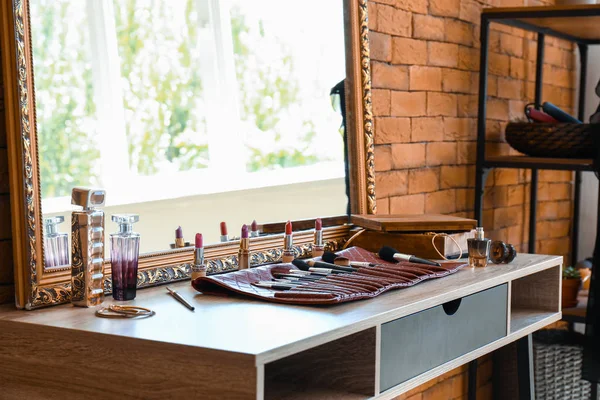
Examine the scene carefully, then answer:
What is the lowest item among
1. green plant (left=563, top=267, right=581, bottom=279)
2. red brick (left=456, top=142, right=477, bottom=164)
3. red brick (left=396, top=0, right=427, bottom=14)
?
green plant (left=563, top=267, right=581, bottom=279)

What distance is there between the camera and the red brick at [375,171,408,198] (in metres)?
2.43

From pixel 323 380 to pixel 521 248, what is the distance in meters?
2.02

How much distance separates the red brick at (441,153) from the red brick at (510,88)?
1.37 ft

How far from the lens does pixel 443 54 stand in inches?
106

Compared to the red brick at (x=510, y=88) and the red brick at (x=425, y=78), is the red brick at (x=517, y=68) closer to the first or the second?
the red brick at (x=510, y=88)

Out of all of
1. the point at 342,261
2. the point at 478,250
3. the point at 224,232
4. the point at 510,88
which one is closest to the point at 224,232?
the point at 224,232

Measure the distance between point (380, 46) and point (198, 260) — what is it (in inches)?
40.5

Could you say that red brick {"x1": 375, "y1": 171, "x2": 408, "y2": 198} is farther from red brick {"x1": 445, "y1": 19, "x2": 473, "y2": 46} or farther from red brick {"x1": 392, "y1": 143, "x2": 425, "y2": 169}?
red brick {"x1": 445, "y1": 19, "x2": 473, "y2": 46}

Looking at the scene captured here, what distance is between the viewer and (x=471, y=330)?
5.92ft

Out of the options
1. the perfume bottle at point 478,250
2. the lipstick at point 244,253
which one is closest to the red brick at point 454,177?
the perfume bottle at point 478,250

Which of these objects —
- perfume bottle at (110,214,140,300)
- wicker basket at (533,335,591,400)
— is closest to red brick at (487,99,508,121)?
wicker basket at (533,335,591,400)

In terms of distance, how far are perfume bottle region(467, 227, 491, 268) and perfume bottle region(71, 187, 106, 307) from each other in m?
0.93

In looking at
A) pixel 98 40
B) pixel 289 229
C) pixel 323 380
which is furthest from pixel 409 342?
pixel 98 40

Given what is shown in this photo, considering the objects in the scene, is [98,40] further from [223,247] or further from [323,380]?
[323,380]
